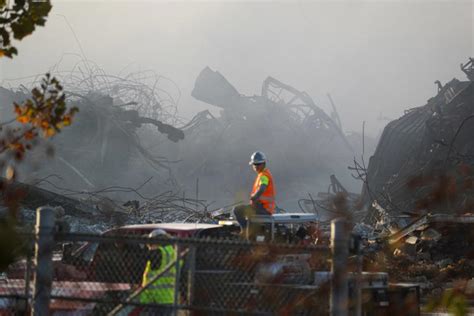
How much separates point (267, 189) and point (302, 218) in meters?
1.09

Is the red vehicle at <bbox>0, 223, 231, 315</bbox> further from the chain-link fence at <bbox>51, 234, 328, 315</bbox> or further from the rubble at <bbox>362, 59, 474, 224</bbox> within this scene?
the rubble at <bbox>362, 59, 474, 224</bbox>

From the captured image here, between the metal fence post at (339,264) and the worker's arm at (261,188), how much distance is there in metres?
5.63

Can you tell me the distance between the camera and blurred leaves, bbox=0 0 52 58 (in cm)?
639

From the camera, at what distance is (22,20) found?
6.42 metres

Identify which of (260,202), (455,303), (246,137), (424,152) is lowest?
→ (455,303)

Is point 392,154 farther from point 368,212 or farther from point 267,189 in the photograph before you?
point 267,189

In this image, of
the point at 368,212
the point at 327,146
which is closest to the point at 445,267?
the point at 368,212

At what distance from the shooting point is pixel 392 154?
28.3m

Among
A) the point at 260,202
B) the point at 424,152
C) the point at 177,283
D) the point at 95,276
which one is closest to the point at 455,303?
the point at 177,283

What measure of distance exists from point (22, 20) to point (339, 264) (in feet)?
9.75

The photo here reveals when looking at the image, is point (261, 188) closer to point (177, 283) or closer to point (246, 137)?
point (177, 283)

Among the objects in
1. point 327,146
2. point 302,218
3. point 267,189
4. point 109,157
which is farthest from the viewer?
point 327,146

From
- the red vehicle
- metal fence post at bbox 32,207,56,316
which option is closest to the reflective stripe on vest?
the red vehicle

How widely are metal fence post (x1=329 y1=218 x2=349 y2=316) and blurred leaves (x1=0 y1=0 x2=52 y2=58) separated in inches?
106
